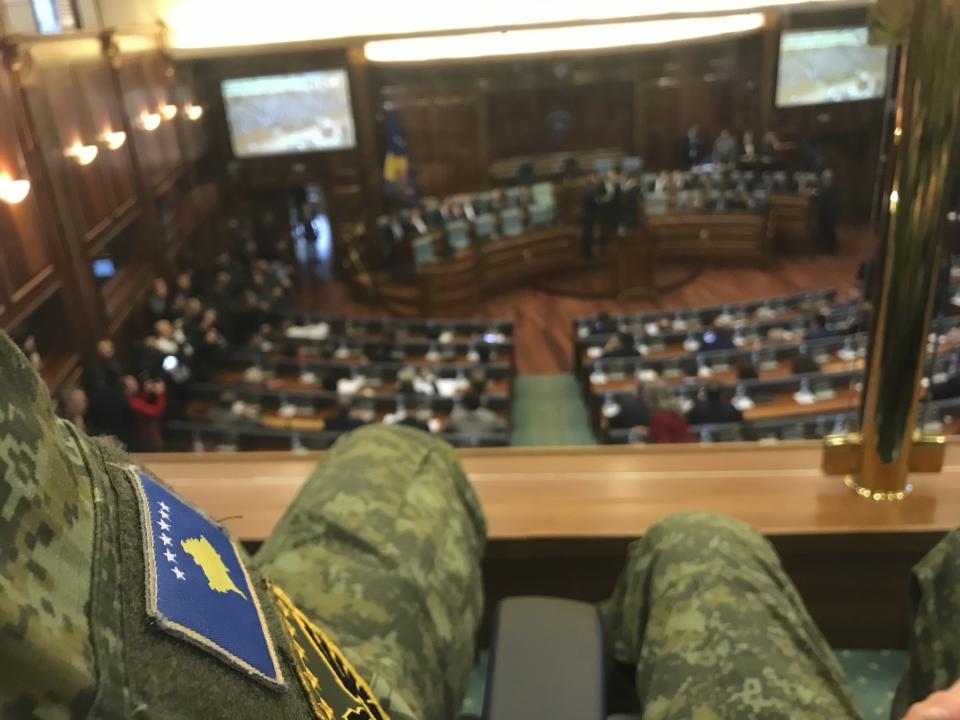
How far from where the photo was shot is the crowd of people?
3531 mm

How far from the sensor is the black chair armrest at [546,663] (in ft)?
2.22

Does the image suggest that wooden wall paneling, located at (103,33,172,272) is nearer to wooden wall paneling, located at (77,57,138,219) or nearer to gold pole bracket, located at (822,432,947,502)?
wooden wall paneling, located at (77,57,138,219)

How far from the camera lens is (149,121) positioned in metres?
6.09

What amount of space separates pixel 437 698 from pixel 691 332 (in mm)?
4627

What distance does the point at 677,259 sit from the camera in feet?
23.4

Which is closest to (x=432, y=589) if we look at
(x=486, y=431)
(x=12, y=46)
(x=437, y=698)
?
(x=437, y=698)

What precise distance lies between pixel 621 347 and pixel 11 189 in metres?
3.46

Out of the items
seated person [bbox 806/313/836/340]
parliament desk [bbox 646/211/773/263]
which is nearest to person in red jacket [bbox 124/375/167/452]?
seated person [bbox 806/313/836/340]

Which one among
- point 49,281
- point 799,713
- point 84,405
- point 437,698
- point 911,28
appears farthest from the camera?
point 49,281

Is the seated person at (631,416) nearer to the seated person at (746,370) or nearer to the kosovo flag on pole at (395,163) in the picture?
the seated person at (746,370)

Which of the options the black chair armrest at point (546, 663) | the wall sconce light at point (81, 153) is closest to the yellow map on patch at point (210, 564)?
the black chair armrest at point (546, 663)

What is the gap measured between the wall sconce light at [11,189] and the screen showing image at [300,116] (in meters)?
3.53

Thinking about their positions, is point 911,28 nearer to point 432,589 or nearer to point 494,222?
point 432,589

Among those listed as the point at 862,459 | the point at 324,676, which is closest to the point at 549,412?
the point at 862,459
